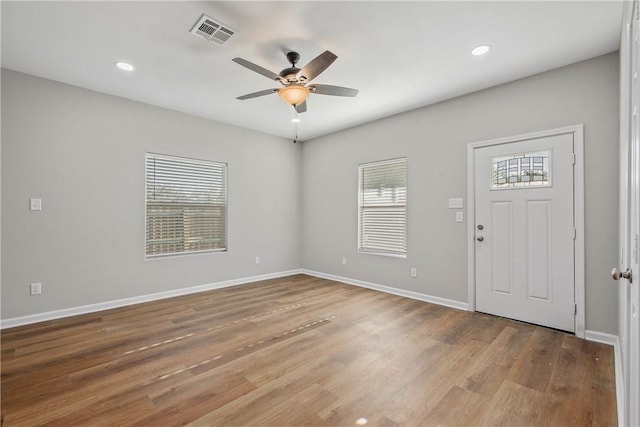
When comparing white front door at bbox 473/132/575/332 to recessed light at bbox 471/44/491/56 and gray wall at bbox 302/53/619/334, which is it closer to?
gray wall at bbox 302/53/619/334

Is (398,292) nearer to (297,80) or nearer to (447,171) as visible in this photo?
(447,171)

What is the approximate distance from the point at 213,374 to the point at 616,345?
3.50 m

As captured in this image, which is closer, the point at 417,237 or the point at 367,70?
the point at 367,70

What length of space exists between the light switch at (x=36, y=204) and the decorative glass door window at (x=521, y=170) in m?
5.29

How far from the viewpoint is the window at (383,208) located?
14.8 feet

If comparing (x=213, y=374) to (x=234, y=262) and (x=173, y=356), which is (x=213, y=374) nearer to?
(x=173, y=356)

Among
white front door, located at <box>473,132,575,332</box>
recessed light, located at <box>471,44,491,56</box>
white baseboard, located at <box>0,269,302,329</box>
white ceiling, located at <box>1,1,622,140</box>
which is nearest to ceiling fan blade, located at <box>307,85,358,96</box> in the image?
white ceiling, located at <box>1,1,622,140</box>

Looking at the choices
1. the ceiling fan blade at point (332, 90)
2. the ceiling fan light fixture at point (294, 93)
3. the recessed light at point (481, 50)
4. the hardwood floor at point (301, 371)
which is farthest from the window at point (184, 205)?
the recessed light at point (481, 50)

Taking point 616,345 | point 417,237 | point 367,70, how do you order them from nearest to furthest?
point 616,345
point 367,70
point 417,237

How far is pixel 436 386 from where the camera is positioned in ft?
6.77

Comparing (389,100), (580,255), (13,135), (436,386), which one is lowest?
(436,386)

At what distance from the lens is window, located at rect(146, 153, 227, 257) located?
4.21m

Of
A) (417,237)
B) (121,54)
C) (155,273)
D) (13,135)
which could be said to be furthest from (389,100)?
(13,135)

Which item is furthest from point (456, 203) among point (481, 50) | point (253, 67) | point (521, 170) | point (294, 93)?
point (253, 67)
